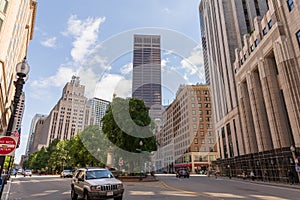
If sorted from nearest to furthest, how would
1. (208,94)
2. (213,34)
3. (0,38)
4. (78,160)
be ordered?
1. (0,38)
2. (78,160)
3. (213,34)
4. (208,94)

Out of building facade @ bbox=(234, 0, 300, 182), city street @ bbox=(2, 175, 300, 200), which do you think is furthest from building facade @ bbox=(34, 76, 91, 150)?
city street @ bbox=(2, 175, 300, 200)

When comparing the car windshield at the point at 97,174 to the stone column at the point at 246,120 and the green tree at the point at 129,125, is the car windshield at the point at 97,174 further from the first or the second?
the stone column at the point at 246,120

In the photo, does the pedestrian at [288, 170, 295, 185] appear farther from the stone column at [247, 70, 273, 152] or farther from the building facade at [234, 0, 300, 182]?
the stone column at [247, 70, 273, 152]

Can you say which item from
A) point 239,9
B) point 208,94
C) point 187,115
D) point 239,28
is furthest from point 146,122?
point 208,94

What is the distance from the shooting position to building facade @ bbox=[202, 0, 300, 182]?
1069 inches

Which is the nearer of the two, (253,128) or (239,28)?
(253,128)

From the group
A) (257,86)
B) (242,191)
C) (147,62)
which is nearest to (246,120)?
(257,86)

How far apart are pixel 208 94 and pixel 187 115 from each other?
15134 mm

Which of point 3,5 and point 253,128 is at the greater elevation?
point 3,5

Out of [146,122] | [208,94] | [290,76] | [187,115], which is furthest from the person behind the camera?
[208,94]

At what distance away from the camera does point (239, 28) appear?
50.7 meters

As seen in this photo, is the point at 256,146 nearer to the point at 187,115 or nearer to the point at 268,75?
the point at 268,75

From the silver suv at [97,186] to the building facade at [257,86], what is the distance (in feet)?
80.7

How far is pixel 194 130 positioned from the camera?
78.6 meters
